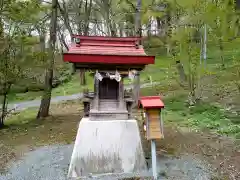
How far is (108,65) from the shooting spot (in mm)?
6977

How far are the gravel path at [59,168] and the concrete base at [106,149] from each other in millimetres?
523

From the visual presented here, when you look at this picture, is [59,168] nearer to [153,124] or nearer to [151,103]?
[153,124]

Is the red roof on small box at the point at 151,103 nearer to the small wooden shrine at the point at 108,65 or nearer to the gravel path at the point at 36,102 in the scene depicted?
the small wooden shrine at the point at 108,65

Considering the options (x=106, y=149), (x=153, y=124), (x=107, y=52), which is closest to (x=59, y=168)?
(x=106, y=149)

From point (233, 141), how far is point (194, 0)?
5.43 metres

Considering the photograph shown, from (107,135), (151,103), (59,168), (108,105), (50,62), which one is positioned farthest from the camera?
(50,62)

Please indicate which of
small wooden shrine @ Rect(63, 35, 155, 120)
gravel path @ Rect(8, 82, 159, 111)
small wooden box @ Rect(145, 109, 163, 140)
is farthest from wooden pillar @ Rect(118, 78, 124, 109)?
gravel path @ Rect(8, 82, 159, 111)

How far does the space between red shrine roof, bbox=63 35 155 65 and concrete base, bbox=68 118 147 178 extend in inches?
54.7

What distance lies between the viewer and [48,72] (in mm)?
12555

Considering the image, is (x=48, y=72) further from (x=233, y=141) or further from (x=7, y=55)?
(x=233, y=141)

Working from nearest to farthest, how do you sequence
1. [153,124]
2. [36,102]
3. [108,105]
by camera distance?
[153,124] < [108,105] < [36,102]

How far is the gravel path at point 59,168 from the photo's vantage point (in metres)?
6.85

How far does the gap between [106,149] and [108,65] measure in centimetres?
190

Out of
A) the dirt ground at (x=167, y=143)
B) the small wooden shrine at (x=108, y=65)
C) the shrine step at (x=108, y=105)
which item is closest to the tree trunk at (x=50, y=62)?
the dirt ground at (x=167, y=143)
